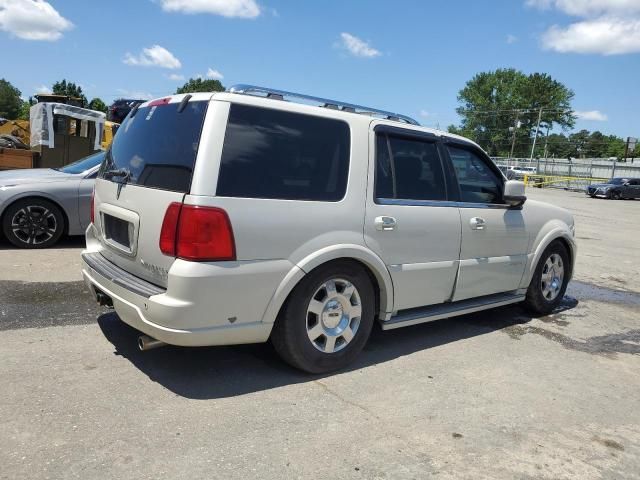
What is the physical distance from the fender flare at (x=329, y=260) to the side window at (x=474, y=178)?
48.0 inches

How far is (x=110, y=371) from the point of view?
3719 millimetres

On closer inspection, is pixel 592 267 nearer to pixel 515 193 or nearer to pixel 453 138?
pixel 515 193

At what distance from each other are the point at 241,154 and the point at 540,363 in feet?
9.94

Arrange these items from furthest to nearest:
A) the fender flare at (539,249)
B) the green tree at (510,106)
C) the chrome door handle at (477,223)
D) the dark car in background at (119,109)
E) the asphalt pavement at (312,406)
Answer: the green tree at (510,106), the dark car in background at (119,109), the fender flare at (539,249), the chrome door handle at (477,223), the asphalt pavement at (312,406)

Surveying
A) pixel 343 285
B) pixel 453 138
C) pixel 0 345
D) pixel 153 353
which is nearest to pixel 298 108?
pixel 343 285

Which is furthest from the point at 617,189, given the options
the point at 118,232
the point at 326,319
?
the point at 118,232

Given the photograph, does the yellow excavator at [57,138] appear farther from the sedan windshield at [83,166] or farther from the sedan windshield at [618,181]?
the sedan windshield at [618,181]

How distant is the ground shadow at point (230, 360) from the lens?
363cm

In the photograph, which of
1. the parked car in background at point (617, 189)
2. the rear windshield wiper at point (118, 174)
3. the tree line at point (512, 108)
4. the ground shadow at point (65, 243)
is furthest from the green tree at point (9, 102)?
the rear windshield wiper at point (118, 174)

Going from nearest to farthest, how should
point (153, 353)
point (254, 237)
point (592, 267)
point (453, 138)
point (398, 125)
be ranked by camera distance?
point (254, 237), point (153, 353), point (398, 125), point (453, 138), point (592, 267)

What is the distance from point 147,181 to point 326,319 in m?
1.54

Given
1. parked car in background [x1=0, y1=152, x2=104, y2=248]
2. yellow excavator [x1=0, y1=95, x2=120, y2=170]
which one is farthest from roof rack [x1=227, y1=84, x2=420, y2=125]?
yellow excavator [x1=0, y1=95, x2=120, y2=170]

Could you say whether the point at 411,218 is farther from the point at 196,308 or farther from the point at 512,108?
the point at 512,108

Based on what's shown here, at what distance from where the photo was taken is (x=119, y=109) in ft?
79.5
